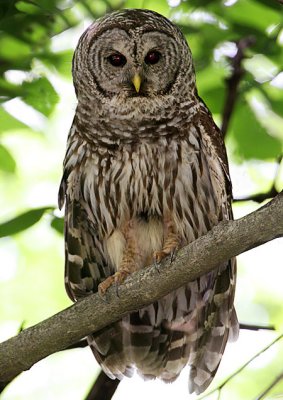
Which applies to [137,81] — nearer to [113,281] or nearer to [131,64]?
[131,64]

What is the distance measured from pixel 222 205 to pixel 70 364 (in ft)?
9.06

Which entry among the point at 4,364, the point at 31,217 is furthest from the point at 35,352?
the point at 31,217

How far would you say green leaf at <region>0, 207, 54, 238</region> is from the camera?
10.4 feet

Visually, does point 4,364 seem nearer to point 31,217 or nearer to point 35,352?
point 35,352

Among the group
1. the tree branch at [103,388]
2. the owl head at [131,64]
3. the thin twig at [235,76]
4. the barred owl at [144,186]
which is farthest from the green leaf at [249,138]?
the tree branch at [103,388]

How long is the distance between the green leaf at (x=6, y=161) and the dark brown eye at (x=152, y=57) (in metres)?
0.92

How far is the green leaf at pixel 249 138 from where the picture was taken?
136 inches

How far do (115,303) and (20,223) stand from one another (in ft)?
1.50

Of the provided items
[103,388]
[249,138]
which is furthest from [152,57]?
[103,388]

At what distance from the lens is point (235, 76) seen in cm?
327

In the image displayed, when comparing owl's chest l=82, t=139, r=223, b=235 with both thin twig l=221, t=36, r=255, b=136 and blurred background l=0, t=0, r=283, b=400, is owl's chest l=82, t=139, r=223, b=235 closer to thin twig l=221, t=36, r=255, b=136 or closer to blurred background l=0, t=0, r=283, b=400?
blurred background l=0, t=0, r=283, b=400

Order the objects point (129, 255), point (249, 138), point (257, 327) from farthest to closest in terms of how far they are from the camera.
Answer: point (129, 255) → point (249, 138) → point (257, 327)

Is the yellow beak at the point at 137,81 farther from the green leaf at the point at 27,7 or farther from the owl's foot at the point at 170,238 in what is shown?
the green leaf at the point at 27,7

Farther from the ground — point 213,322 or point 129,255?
point 129,255
